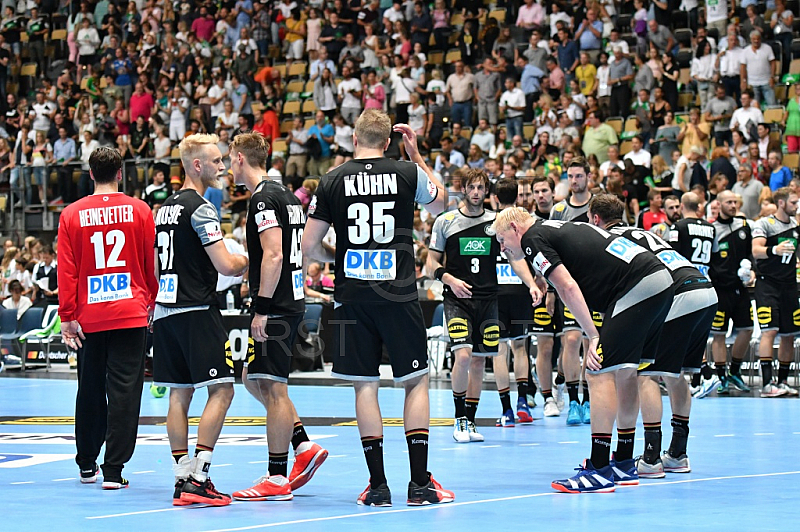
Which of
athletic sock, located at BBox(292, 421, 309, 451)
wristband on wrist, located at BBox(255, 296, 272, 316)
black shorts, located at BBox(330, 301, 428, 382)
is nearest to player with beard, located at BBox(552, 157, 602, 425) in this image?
athletic sock, located at BBox(292, 421, 309, 451)

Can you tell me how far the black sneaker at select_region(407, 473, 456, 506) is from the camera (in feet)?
22.3

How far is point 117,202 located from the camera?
766 centimetres

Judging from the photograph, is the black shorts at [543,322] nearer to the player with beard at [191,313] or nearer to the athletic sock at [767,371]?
the athletic sock at [767,371]

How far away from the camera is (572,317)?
11242mm

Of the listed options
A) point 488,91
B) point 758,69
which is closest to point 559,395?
point 758,69

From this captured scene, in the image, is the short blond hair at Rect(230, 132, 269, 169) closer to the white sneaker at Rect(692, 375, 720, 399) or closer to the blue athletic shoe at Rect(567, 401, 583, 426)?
the blue athletic shoe at Rect(567, 401, 583, 426)

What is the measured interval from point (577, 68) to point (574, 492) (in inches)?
605

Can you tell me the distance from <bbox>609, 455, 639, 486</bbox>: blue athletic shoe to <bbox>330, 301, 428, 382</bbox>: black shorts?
64.3 inches

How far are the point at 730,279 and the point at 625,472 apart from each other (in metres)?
6.72

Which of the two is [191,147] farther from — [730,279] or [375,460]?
[730,279]

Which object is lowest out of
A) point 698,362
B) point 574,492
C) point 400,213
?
point 574,492

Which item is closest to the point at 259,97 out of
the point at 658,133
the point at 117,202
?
the point at 658,133

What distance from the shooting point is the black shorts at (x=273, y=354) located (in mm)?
7250

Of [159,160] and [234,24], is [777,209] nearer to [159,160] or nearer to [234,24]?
[159,160]
